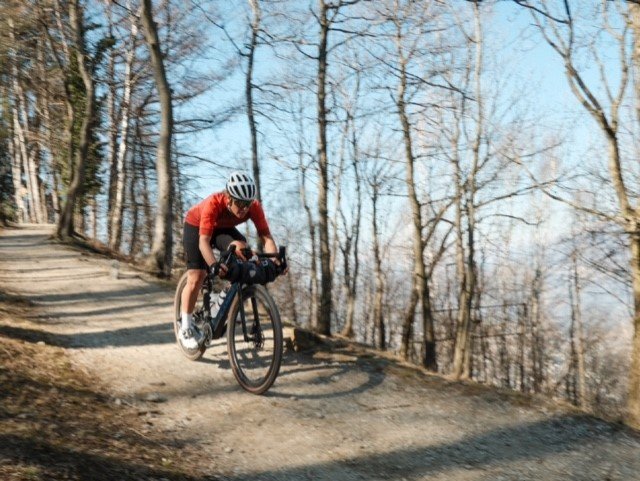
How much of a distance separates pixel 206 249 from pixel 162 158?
23.8 feet

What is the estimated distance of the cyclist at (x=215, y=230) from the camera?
18.1ft

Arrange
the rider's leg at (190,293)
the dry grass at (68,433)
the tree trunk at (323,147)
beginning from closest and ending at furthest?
the dry grass at (68,433) → the rider's leg at (190,293) → the tree trunk at (323,147)

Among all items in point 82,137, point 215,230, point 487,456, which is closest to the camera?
point 487,456

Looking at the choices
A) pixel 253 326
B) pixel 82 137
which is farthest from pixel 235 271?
pixel 82 137

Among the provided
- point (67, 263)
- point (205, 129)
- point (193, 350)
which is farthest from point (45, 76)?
point (193, 350)

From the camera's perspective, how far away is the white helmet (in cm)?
543

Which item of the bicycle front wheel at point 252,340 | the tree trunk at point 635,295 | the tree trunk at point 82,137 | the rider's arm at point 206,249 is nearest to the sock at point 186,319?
the bicycle front wheel at point 252,340

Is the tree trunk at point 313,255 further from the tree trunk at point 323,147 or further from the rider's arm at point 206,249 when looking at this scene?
the rider's arm at point 206,249

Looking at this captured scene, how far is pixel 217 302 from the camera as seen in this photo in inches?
240

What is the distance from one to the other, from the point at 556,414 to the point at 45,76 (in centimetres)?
2451

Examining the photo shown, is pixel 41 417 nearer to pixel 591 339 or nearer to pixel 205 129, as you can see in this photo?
pixel 205 129

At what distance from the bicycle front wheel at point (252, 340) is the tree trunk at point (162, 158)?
7030 mm

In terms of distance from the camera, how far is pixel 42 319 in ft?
26.2

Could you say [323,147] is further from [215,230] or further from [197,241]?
A: [197,241]
